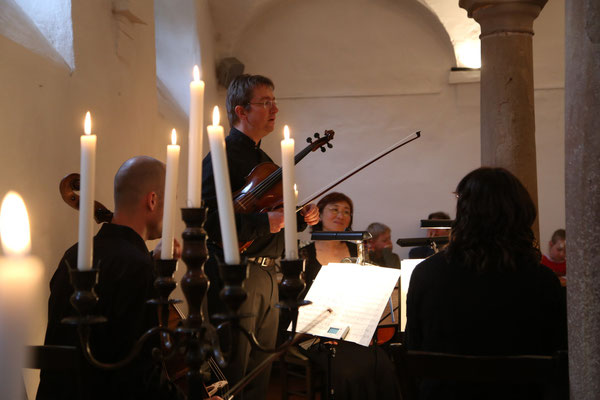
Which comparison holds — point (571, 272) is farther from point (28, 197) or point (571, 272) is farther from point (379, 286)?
point (28, 197)

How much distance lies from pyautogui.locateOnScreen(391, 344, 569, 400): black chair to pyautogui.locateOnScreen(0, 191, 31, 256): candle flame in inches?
49.3

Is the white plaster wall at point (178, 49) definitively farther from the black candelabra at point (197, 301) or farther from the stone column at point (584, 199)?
the black candelabra at point (197, 301)

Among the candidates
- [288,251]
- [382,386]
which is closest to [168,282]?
[288,251]

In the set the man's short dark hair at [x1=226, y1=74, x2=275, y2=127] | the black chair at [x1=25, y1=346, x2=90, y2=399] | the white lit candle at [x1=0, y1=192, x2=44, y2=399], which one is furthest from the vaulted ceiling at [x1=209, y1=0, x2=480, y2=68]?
the white lit candle at [x1=0, y1=192, x2=44, y2=399]

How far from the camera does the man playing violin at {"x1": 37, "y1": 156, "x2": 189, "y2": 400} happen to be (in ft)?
6.46

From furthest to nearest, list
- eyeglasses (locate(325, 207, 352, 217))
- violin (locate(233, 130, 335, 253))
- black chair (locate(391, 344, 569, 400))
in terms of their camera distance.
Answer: eyeglasses (locate(325, 207, 352, 217)) → violin (locate(233, 130, 335, 253)) → black chair (locate(391, 344, 569, 400))

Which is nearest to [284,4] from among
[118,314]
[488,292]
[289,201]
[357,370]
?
[357,370]

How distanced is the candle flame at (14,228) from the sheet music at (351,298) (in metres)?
2.38

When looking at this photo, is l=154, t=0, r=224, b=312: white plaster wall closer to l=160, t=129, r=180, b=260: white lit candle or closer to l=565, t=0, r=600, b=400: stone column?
l=565, t=0, r=600, b=400: stone column

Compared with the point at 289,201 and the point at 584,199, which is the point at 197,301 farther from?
the point at 584,199

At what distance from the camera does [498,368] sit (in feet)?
5.65

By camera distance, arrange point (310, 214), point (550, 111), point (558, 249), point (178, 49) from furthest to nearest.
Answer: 1. point (550, 111)
2. point (178, 49)
3. point (558, 249)
4. point (310, 214)

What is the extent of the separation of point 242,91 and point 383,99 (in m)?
5.34

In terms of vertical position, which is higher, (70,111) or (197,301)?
(70,111)
